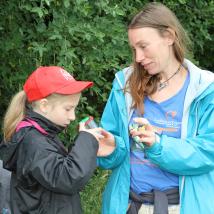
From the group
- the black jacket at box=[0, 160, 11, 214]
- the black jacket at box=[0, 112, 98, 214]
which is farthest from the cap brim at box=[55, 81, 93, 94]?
the black jacket at box=[0, 160, 11, 214]

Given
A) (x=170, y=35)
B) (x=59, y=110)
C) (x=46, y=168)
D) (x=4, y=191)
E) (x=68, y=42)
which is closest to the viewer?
(x=46, y=168)

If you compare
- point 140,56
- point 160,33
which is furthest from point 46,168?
point 160,33

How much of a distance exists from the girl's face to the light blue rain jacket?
0.29m

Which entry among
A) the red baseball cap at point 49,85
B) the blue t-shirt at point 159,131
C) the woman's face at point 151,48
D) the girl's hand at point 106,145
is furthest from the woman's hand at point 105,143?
the woman's face at point 151,48

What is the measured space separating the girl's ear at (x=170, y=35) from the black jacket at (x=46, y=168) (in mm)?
672

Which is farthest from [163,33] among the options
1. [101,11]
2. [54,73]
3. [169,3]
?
[169,3]

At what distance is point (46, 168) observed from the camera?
245cm

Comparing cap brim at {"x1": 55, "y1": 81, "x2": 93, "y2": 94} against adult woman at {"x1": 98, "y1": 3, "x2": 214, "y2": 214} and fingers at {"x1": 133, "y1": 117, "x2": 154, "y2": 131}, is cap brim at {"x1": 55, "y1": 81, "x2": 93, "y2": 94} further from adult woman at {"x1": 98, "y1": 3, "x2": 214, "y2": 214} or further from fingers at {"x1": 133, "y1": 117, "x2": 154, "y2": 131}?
fingers at {"x1": 133, "y1": 117, "x2": 154, "y2": 131}

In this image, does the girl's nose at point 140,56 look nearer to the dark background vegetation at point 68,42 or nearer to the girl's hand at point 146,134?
the girl's hand at point 146,134

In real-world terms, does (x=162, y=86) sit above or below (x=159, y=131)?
above

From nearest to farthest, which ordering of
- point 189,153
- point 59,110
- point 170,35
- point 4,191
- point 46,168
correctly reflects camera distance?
point 46,168, point 189,153, point 59,110, point 170,35, point 4,191

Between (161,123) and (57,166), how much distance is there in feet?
1.99

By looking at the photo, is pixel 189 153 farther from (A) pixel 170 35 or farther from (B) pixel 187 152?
(A) pixel 170 35

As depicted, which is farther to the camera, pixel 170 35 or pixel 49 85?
pixel 170 35
